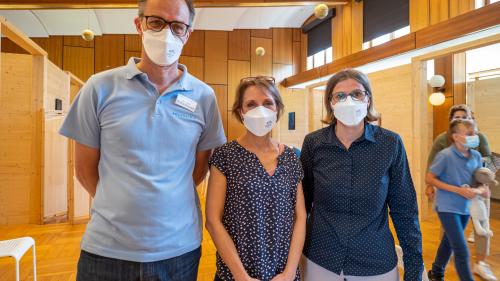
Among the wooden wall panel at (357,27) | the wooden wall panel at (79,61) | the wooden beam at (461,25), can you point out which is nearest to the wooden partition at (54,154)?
the wooden wall panel at (79,61)

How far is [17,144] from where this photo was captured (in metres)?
4.72

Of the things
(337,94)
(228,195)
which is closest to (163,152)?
(228,195)

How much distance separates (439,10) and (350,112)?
4758 millimetres

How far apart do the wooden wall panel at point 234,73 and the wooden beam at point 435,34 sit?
3733 mm

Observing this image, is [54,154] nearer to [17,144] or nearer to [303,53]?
[17,144]

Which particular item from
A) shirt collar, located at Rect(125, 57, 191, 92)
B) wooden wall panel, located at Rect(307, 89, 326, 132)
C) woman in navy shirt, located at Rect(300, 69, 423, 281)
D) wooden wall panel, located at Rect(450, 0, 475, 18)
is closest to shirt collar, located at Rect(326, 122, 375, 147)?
woman in navy shirt, located at Rect(300, 69, 423, 281)

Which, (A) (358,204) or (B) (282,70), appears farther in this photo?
(B) (282,70)

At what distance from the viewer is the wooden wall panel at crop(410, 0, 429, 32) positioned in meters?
5.25

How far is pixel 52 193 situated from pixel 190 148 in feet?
15.6

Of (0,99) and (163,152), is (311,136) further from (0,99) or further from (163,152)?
(0,99)

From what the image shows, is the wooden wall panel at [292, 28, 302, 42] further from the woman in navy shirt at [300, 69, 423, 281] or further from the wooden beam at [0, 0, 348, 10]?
the woman in navy shirt at [300, 69, 423, 281]

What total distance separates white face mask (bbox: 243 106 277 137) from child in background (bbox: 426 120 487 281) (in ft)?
5.98

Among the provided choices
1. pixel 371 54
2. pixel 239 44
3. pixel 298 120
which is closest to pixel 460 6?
pixel 371 54

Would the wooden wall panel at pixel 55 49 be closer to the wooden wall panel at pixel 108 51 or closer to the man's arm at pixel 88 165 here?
the wooden wall panel at pixel 108 51
